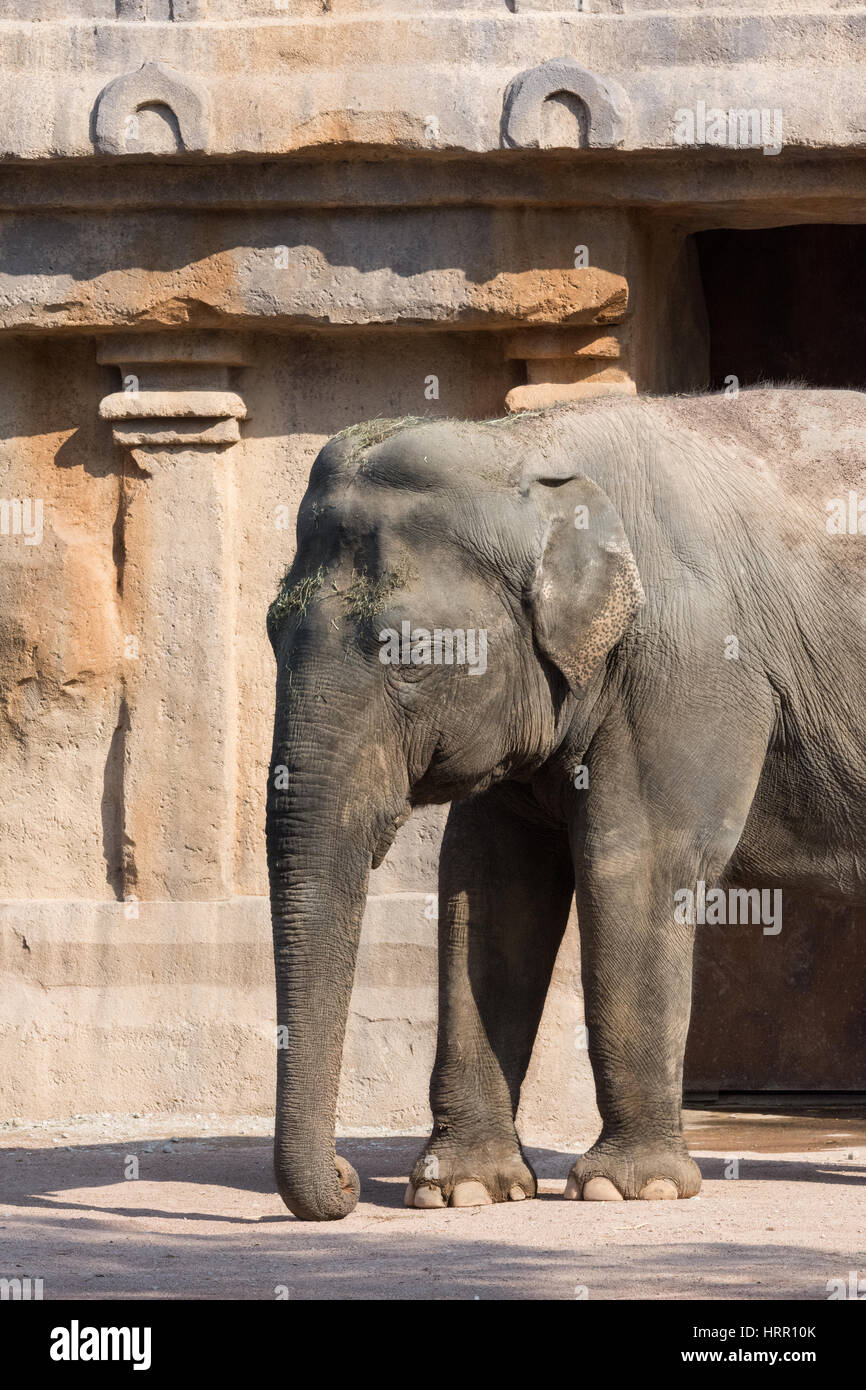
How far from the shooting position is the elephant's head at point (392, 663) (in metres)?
5.95

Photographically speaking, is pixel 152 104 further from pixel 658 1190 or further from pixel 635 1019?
pixel 658 1190

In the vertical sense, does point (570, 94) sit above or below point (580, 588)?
above

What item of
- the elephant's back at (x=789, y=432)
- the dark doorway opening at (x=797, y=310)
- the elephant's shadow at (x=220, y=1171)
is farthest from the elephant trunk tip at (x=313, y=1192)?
the dark doorway opening at (x=797, y=310)

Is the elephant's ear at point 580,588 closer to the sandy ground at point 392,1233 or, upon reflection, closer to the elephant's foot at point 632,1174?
the elephant's foot at point 632,1174

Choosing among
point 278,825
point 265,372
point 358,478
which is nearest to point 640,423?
point 358,478

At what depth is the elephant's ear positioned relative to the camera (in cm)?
627

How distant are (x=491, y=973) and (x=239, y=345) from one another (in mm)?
2922

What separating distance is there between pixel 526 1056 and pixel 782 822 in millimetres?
1065

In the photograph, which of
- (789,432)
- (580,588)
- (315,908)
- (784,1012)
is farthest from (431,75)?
(784,1012)

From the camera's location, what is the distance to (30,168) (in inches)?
325

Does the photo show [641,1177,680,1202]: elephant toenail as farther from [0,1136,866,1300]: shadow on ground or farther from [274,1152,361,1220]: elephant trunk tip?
[274,1152,361,1220]: elephant trunk tip

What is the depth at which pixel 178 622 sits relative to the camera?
852 cm

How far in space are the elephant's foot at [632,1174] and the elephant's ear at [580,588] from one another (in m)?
1.34

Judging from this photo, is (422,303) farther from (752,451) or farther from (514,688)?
(514,688)
